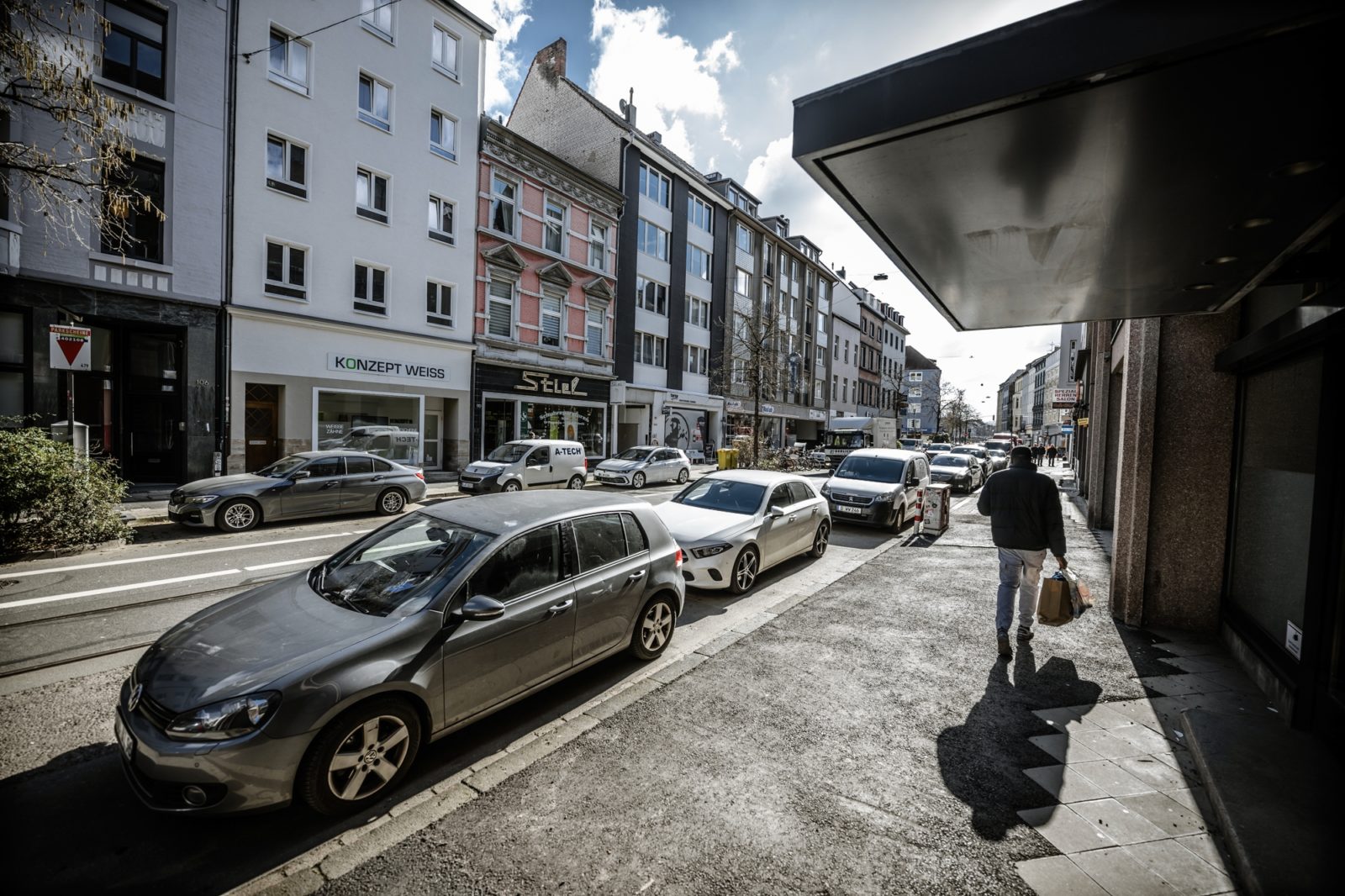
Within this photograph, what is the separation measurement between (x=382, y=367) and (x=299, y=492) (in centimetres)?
805

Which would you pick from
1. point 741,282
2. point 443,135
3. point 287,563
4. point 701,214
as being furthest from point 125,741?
point 741,282

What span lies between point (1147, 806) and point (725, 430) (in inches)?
1252

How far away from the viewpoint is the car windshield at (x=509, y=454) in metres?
16.1

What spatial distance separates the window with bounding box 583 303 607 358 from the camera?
2509 cm

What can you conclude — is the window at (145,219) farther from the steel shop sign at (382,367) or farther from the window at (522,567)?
the window at (522,567)

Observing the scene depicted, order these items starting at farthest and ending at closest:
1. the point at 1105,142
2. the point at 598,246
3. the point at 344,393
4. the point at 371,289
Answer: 1. the point at 598,246
2. the point at 371,289
3. the point at 344,393
4. the point at 1105,142

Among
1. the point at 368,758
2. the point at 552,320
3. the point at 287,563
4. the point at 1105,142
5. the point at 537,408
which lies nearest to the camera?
the point at 1105,142

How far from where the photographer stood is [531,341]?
74.3 ft

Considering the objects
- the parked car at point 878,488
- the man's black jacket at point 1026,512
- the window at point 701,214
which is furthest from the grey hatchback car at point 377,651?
the window at point 701,214

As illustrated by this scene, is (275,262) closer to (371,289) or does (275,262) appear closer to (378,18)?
(371,289)

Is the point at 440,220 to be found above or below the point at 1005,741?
above

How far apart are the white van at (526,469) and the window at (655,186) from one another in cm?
1631

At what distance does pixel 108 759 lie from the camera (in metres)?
3.35

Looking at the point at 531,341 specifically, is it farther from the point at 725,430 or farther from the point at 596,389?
the point at 725,430
